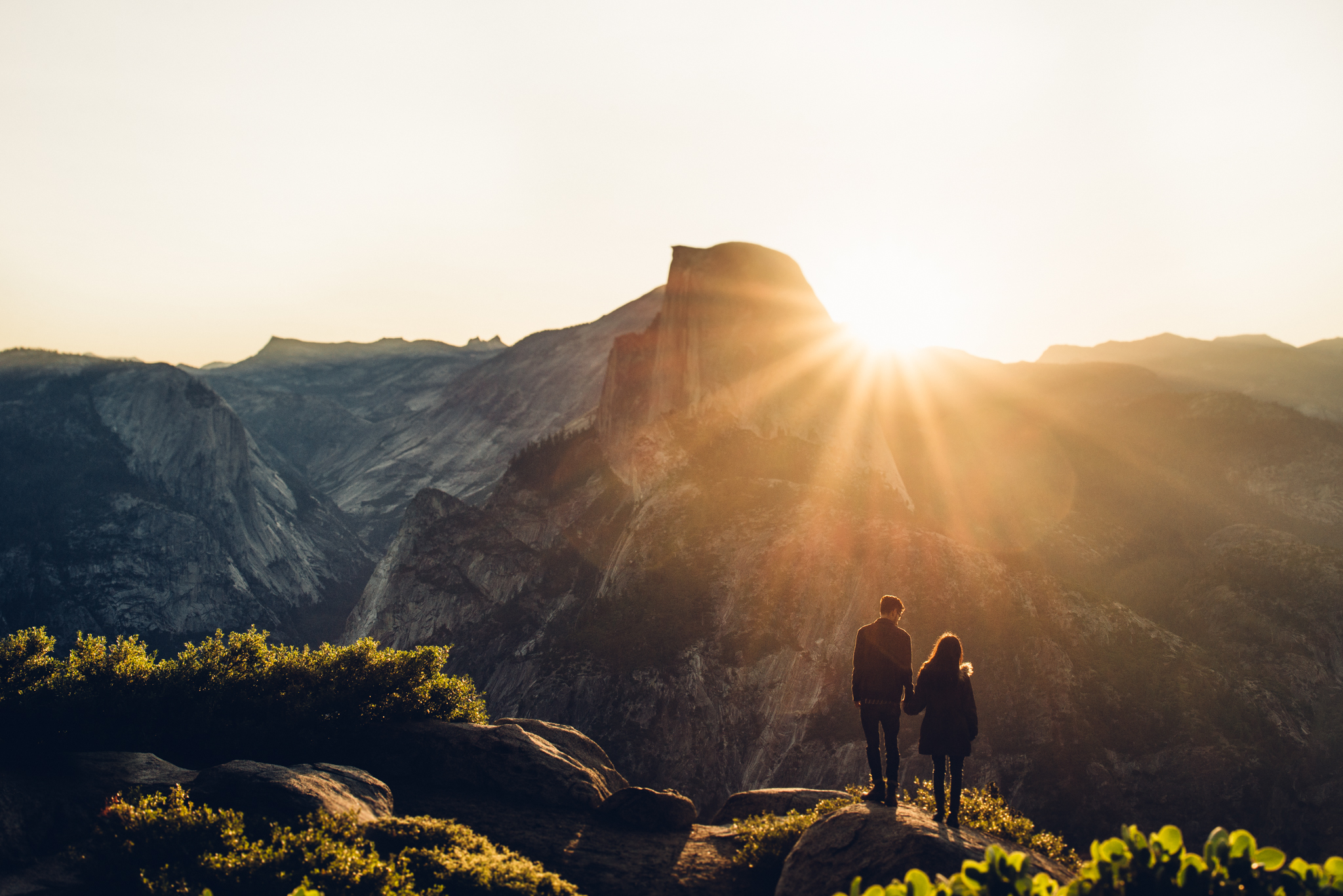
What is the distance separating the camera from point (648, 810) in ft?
38.7

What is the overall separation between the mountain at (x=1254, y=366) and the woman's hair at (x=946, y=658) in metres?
75.1

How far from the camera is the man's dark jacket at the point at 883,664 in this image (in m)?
9.70

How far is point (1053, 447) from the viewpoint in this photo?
58.9m

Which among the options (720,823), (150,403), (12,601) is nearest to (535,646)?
(720,823)

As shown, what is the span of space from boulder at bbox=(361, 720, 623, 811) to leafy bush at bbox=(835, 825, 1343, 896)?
9283 millimetres

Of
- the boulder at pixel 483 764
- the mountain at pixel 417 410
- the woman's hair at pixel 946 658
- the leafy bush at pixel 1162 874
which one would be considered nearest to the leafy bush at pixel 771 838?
the woman's hair at pixel 946 658

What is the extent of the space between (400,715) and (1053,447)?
58933mm

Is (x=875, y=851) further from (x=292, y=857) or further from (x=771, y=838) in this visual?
(x=292, y=857)

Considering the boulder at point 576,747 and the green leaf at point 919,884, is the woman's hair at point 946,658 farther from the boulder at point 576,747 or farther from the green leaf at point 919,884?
the boulder at point 576,747

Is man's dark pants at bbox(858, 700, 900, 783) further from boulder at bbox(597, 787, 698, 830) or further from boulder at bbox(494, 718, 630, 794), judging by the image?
boulder at bbox(494, 718, 630, 794)

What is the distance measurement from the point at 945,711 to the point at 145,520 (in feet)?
227

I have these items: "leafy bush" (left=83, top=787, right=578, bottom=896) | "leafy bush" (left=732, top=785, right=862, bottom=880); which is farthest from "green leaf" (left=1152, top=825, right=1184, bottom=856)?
"leafy bush" (left=83, top=787, right=578, bottom=896)

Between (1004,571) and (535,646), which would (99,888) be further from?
(1004,571)

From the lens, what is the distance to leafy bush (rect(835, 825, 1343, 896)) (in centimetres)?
449
